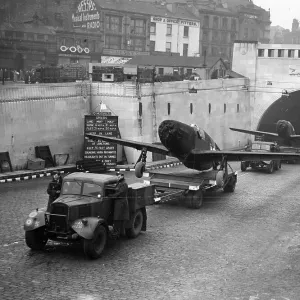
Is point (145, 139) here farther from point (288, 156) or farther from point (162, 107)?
point (288, 156)

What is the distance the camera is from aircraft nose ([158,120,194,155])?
22000 millimetres

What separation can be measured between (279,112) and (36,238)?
38.7m

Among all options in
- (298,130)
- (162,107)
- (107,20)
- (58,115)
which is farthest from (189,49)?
(58,115)

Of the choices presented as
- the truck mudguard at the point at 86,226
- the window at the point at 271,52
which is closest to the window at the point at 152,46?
the window at the point at 271,52

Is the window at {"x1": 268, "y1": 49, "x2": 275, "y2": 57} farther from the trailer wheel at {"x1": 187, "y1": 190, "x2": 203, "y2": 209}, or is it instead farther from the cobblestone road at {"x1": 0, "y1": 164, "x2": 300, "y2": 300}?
the trailer wheel at {"x1": 187, "y1": 190, "x2": 203, "y2": 209}

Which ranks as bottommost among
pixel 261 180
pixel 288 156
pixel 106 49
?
pixel 261 180

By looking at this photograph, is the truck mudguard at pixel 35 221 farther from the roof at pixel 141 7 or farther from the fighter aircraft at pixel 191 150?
the roof at pixel 141 7

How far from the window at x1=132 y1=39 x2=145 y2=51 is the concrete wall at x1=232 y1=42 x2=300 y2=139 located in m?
34.5

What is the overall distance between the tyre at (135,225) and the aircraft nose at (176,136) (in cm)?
506

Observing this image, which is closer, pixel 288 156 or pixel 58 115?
pixel 288 156

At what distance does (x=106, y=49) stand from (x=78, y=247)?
5915 centimetres

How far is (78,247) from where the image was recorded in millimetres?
16234

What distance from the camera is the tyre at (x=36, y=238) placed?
1524 centimetres

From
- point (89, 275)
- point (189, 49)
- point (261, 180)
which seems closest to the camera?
point (89, 275)
